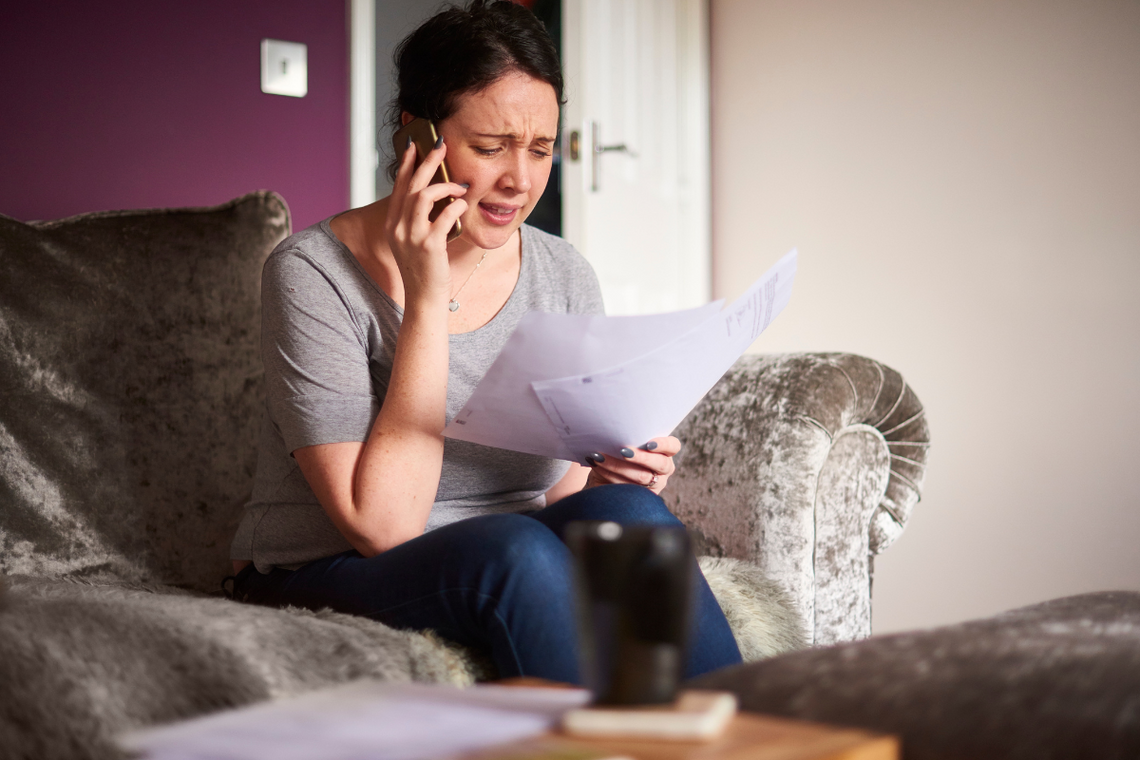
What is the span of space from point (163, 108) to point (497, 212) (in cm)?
110

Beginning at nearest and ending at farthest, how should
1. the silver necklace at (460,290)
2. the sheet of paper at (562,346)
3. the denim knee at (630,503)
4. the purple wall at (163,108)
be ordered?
the sheet of paper at (562,346) → the denim knee at (630,503) → the silver necklace at (460,290) → the purple wall at (163,108)

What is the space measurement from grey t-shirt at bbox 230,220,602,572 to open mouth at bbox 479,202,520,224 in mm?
125

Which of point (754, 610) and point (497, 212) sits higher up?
point (497, 212)

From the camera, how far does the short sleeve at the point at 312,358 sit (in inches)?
38.1

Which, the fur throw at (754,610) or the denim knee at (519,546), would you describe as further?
the fur throw at (754,610)

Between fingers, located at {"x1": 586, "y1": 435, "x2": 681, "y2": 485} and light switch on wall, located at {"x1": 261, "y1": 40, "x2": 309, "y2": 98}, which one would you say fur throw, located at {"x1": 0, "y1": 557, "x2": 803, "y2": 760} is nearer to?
fingers, located at {"x1": 586, "y1": 435, "x2": 681, "y2": 485}

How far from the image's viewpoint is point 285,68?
2012mm

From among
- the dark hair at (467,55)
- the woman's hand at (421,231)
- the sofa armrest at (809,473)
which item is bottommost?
the sofa armrest at (809,473)

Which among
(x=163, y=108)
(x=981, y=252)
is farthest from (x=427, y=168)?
(x=981, y=252)

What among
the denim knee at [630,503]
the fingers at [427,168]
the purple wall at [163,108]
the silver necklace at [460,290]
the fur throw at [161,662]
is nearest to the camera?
the fur throw at [161,662]

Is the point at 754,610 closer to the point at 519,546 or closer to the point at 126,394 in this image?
the point at 519,546

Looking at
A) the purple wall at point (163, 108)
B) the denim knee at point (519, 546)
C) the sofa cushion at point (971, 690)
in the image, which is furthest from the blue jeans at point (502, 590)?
the purple wall at point (163, 108)

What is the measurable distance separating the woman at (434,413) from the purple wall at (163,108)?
Result: 924 millimetres

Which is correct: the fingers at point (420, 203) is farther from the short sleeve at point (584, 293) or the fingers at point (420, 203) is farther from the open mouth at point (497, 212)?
the short sleeve at point (584, 293)
